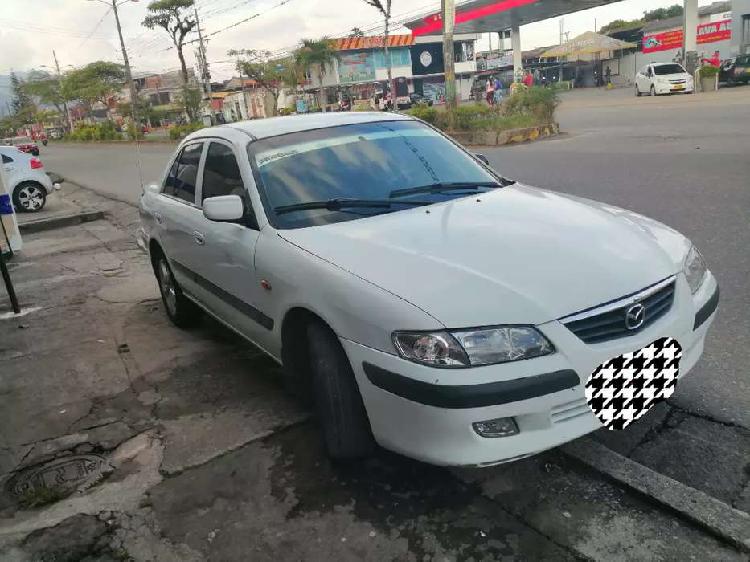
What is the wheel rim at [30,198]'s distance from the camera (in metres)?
13.8

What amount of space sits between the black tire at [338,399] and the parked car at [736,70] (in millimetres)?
31533

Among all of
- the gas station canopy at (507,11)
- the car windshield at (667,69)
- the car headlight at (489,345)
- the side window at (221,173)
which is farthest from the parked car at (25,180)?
the gas station canopy at (507,11)

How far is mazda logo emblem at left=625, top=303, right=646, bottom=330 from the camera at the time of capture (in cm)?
241

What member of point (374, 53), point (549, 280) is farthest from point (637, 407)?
point (374, 53)

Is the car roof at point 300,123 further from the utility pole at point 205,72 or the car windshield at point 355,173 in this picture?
the utility pole at point 205,72

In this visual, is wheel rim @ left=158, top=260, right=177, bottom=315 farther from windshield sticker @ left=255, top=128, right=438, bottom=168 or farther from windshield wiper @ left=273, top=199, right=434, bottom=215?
windshield wiper @ left=273, top=199, right=434, bottom=215

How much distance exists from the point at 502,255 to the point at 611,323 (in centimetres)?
51

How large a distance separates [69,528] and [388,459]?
1.44 meters

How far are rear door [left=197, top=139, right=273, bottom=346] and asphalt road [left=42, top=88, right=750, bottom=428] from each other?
2.31m

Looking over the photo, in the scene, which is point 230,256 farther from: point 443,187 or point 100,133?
point 100,133

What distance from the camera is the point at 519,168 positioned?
39.3 feet

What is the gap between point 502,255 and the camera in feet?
8.58

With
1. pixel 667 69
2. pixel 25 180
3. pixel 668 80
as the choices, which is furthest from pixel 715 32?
pixel 25 180

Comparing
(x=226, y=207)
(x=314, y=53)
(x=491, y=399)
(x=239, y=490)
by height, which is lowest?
(x=239, y=490)
